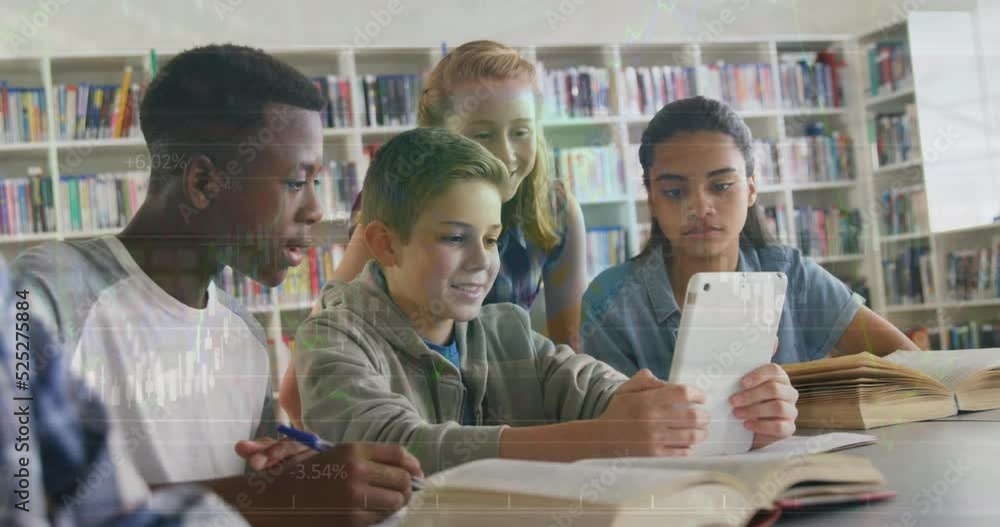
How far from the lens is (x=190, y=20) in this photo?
1012mm

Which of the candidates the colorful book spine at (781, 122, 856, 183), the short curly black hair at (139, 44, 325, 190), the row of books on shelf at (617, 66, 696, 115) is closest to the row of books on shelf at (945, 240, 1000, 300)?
the colorful book spine at (781, 122, 856, 183)

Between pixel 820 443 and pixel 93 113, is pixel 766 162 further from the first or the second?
pixel 93 113

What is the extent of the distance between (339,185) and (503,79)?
0.85ft

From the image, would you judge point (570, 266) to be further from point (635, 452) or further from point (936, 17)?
point (936, 17)

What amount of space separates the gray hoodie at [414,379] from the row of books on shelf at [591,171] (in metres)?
0.17

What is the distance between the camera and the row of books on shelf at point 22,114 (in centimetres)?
94

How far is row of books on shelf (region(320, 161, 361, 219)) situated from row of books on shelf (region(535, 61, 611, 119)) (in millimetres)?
265

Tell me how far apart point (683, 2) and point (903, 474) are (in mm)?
677

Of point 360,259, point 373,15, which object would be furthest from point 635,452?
point 373,15

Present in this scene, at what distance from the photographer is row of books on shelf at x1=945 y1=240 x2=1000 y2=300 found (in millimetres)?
1555

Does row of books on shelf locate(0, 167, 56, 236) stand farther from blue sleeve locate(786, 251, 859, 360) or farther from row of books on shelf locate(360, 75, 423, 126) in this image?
blue sleeve locate(786, 251, 859, 360)

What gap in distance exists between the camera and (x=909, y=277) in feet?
4.76

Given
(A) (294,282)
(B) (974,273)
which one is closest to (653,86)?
(A) (294,282)

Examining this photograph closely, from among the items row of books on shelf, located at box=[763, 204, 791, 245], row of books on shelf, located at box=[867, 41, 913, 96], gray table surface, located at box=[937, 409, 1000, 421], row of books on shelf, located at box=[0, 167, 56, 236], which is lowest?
gray table surface, located at box=[937, 409, 1000, 421]
